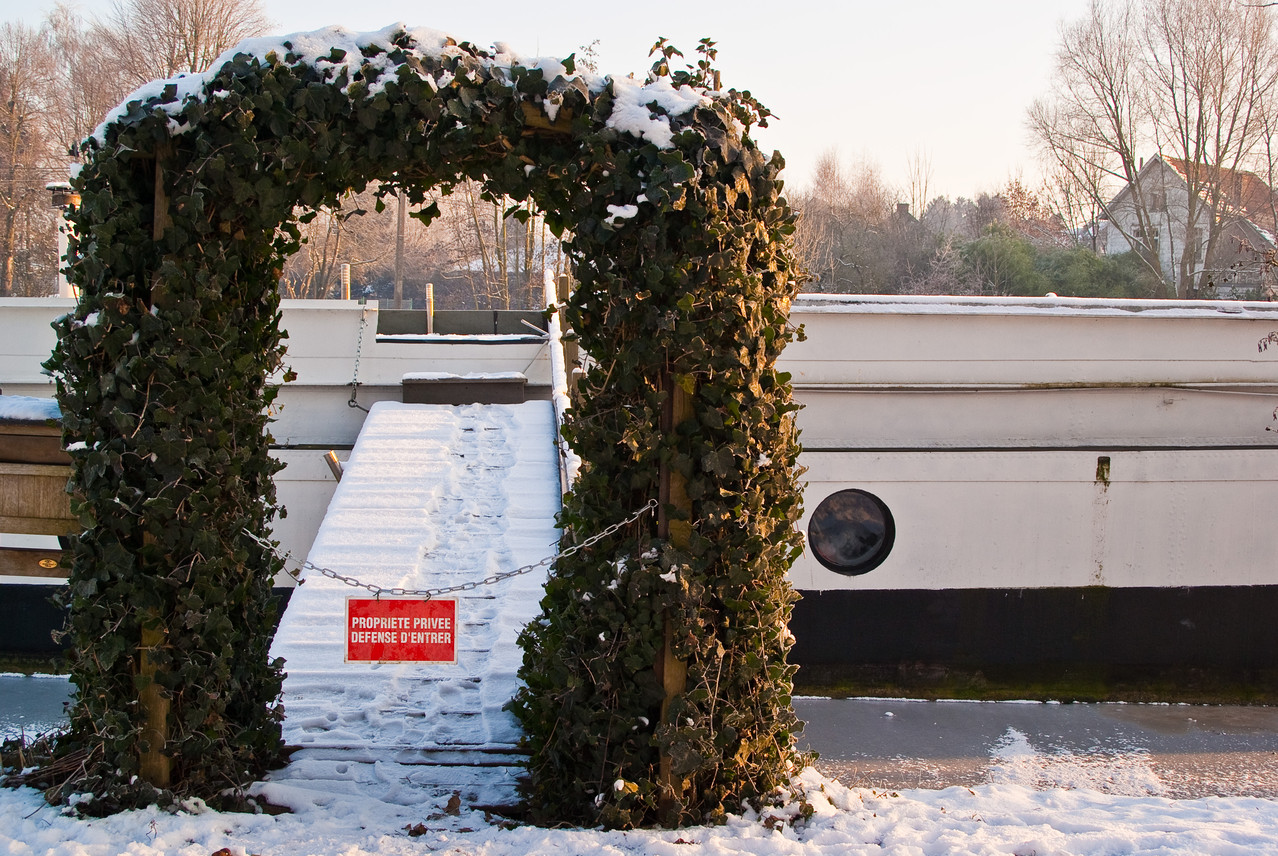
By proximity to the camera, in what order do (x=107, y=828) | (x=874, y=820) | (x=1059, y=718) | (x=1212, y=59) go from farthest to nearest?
(x=1212, y=59) < (x=1059, y=718) < (x=874, y=820) < (x=107, y=828)

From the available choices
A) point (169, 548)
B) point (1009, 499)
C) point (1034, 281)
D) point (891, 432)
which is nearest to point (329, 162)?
point (169, 548)

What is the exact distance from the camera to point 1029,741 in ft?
23.2

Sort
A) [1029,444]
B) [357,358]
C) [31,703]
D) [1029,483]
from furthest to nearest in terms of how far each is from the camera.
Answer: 1. [357,358]
2. [1029,444]
3. [1029,483]
4. [31,703]

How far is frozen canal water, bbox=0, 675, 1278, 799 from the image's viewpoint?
6.14 m

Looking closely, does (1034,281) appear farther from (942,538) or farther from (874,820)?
(874,820)

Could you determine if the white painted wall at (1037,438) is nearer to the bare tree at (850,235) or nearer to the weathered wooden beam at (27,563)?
the weathered wooden beam at (27,563)

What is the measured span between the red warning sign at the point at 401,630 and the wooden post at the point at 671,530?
0.80 m

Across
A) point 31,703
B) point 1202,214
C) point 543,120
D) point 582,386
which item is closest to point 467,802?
point 582,386

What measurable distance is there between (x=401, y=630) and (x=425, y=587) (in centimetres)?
184

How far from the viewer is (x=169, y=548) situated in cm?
346

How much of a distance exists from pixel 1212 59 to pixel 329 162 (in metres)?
25.6

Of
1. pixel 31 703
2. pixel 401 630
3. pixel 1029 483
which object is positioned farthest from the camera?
pixel 1029 483

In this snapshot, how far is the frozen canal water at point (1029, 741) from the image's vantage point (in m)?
6.14

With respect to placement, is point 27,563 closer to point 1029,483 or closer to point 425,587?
point 425,587
